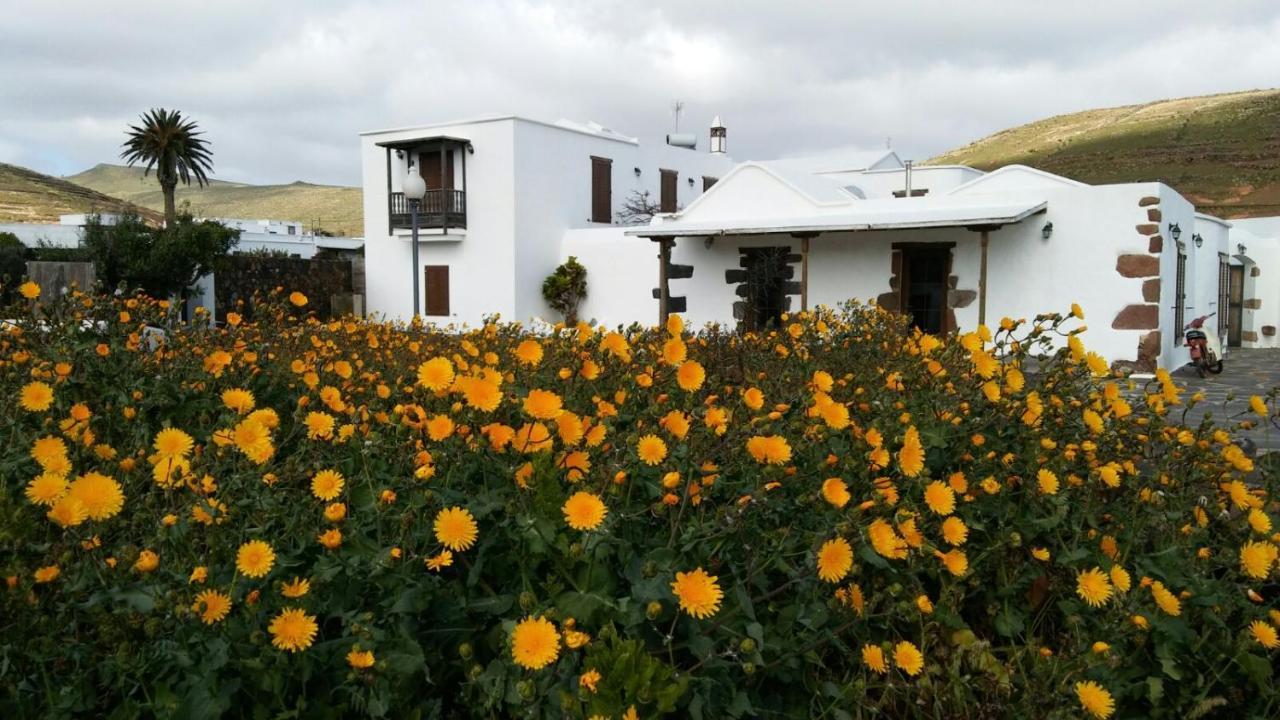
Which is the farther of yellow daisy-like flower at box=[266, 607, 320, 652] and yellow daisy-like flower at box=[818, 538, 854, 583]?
yellow daisy-like flower at box=[818, 538, 854, 583]

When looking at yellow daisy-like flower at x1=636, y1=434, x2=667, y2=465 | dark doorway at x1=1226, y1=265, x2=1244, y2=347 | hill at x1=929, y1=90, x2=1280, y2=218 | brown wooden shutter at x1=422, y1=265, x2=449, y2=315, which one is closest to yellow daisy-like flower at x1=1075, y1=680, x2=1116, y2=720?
yellow daisy-like flower at x1=636, y1=434, x2=667, y2=465

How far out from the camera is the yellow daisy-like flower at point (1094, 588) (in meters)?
2.06

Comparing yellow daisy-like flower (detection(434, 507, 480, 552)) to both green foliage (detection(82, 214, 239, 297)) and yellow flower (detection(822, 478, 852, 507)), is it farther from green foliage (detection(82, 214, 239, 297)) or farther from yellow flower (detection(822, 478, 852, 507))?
green foliage (detection(82, 214, 239, 297))

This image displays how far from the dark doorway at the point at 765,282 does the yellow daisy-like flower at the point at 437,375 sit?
12007mm

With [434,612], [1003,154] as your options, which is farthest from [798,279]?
[1003,154]

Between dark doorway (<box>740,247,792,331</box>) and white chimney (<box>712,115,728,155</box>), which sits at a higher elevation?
white chimney (<box>712,115,728,155</box>)

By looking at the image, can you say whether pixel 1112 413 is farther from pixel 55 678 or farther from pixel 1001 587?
pixel 55 678

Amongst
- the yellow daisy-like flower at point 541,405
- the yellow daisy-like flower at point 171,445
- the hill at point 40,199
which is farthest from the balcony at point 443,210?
the hill at point 40,199

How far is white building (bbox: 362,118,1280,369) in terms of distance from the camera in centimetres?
1138

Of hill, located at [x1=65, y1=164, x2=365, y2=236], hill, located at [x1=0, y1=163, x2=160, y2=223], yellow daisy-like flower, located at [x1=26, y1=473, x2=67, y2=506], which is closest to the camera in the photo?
yellow daisy-like flower, located at [x1=26, y1=473, x2=67, y2=506]

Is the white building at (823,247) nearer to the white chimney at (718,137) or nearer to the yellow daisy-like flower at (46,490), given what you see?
the white chimney at (718,137)

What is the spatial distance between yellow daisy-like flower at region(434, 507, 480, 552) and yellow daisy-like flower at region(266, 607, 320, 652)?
0.88ft

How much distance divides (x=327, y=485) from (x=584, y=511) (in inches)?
21.6

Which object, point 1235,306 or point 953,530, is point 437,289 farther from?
point 953,530
